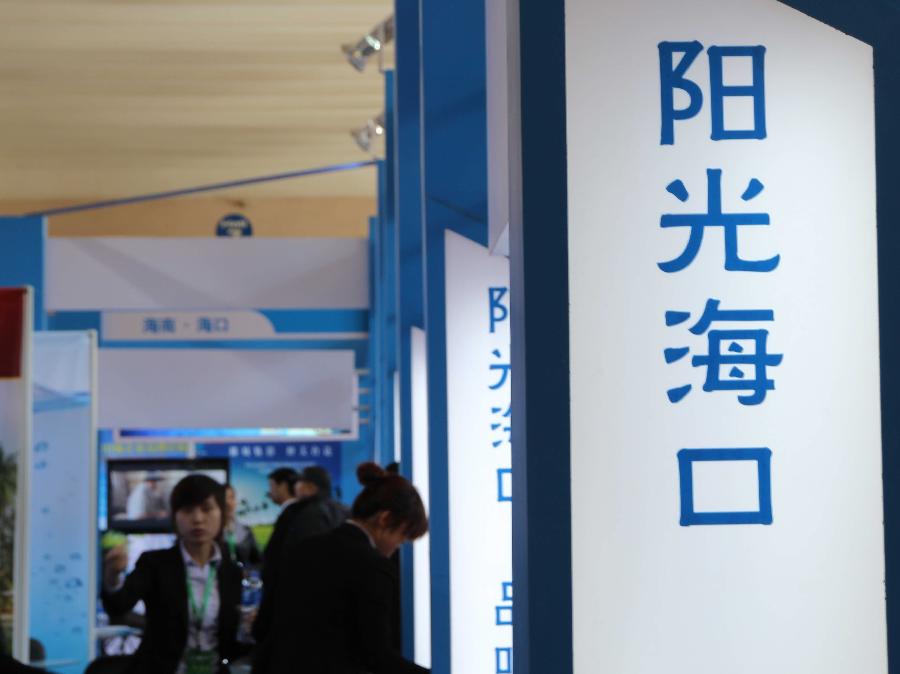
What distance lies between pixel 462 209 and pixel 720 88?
2422mm

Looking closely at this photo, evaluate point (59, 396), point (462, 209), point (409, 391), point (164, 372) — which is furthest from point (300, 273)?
point (462, 209)

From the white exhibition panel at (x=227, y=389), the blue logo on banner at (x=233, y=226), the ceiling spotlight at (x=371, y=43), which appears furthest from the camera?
the blue logo on banner at (x=233, y=226)

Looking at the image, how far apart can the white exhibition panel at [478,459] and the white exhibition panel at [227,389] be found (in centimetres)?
663

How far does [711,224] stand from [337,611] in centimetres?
213

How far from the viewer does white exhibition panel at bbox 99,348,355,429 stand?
1054 cm

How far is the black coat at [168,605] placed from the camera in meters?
4.07

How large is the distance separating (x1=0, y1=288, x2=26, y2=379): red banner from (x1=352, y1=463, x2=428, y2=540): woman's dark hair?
2177mm

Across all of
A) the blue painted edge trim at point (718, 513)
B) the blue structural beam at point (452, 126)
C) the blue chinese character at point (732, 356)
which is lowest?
the blue painted edge trim at point (718, 513)

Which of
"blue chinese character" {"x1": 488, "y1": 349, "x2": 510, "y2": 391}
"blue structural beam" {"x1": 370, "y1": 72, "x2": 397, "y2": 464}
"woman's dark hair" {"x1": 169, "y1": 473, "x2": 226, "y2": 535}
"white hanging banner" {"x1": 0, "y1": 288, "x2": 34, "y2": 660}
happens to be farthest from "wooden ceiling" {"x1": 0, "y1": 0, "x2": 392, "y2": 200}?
"blue chinese character" {"x1": 488, "y1": 349, "x2": 510, "y2": 391}

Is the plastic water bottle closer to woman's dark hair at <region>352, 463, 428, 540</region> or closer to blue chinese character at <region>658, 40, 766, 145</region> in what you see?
woman's dark hair at <region>352, 463, 428, 540</region>

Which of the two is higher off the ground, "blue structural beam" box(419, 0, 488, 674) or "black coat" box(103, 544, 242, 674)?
"blue structural beam" box(419, 0, 488, 674)

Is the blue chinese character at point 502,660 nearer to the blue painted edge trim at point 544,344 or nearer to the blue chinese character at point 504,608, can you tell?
the blue chinese character at point 504,608

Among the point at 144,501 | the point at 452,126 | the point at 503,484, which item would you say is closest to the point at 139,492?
the point at 144,501

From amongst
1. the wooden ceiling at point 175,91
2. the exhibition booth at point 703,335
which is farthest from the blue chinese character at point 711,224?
the wooden ceiling at point 175,91
